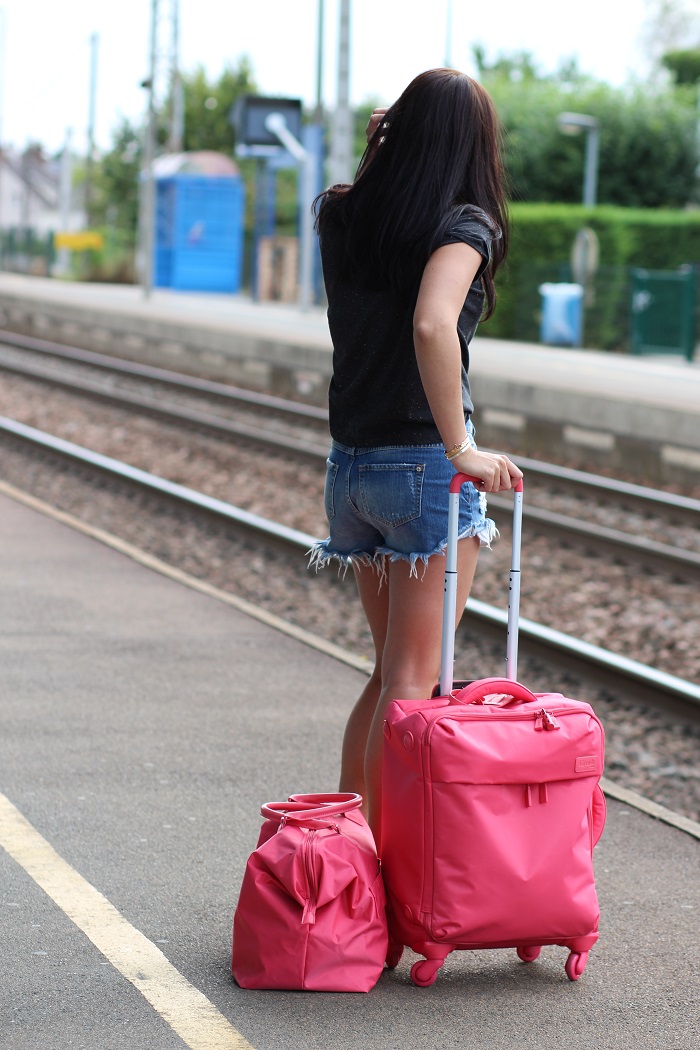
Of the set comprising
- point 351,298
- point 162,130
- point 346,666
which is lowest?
point 346,666

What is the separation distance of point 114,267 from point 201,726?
1721 inches

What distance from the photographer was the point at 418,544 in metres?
3.33

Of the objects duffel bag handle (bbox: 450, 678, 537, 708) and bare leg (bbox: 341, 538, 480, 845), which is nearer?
duffel bag handle (bbox: 450, 678, 537, 708)

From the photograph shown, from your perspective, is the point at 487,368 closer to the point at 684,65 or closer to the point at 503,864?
the point at 503,864

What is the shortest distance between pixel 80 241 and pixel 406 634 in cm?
4795

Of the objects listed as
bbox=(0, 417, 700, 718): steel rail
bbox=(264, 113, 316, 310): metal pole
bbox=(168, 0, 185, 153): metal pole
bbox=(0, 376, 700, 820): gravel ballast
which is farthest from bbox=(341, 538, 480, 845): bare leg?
bbox=(168, 0, 185, 153): metal pole

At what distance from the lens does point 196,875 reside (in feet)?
12.6

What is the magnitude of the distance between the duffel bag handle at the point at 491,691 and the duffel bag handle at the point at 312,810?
354 millimetres

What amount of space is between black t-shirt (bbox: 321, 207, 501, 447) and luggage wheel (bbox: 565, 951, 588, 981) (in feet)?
3.80

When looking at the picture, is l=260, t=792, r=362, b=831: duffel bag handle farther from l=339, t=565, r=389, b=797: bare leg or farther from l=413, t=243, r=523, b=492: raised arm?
l=413, t=243, r=523, b=492: raised arm

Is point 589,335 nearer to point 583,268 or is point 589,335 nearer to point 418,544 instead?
point 583,268

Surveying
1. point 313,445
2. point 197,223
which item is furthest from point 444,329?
point 197,223

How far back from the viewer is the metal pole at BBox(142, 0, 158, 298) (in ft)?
106

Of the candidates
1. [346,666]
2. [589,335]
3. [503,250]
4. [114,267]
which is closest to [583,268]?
[589,335]
